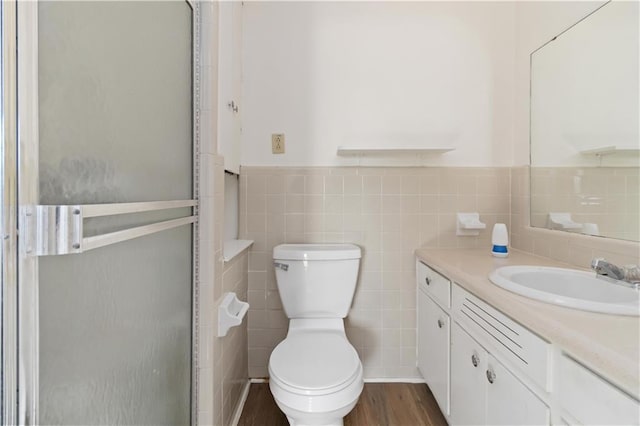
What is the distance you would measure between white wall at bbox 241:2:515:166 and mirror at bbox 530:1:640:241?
38 cm

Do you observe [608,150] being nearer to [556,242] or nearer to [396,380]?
[556,242]

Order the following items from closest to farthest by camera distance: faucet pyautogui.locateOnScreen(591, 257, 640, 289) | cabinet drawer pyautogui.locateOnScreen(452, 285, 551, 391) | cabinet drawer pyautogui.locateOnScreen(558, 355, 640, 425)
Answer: cabinet drawer pyautogui.locateOnScreen(558, 355, 640, 425) → cabinet drawer pyautogui.locateOnScreen(452, 285, 551, 391) → faucet pyautogui.locateOnScreen(591, 257, 640, 289)

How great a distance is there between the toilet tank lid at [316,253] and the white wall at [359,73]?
490 millimetres

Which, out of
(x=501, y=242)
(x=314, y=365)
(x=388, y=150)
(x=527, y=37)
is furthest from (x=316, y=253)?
(x=527, y=37)

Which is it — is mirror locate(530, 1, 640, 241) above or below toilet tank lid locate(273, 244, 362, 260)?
above

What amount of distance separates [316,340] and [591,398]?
981 mm

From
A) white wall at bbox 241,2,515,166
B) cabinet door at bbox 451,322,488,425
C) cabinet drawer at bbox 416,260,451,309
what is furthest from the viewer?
white wall at bbox 241,2,515,166

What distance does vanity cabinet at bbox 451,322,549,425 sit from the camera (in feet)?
2.74

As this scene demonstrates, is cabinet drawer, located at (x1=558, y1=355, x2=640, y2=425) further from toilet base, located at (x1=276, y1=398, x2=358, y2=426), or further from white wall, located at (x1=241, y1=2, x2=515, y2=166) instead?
white wall, located at (x1=241, y1=2, x2=515, y2=166)

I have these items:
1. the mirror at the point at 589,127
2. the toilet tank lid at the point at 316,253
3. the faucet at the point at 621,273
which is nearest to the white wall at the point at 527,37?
the mirror at the point at 589,127

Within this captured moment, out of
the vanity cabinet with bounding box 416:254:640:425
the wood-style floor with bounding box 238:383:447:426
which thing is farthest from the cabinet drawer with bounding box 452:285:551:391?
the wood-style floor with bounding box 238:383:447:426

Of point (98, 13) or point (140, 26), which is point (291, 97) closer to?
point (140, 26)

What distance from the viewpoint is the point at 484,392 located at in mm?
1048

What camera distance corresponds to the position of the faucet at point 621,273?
957 mm
